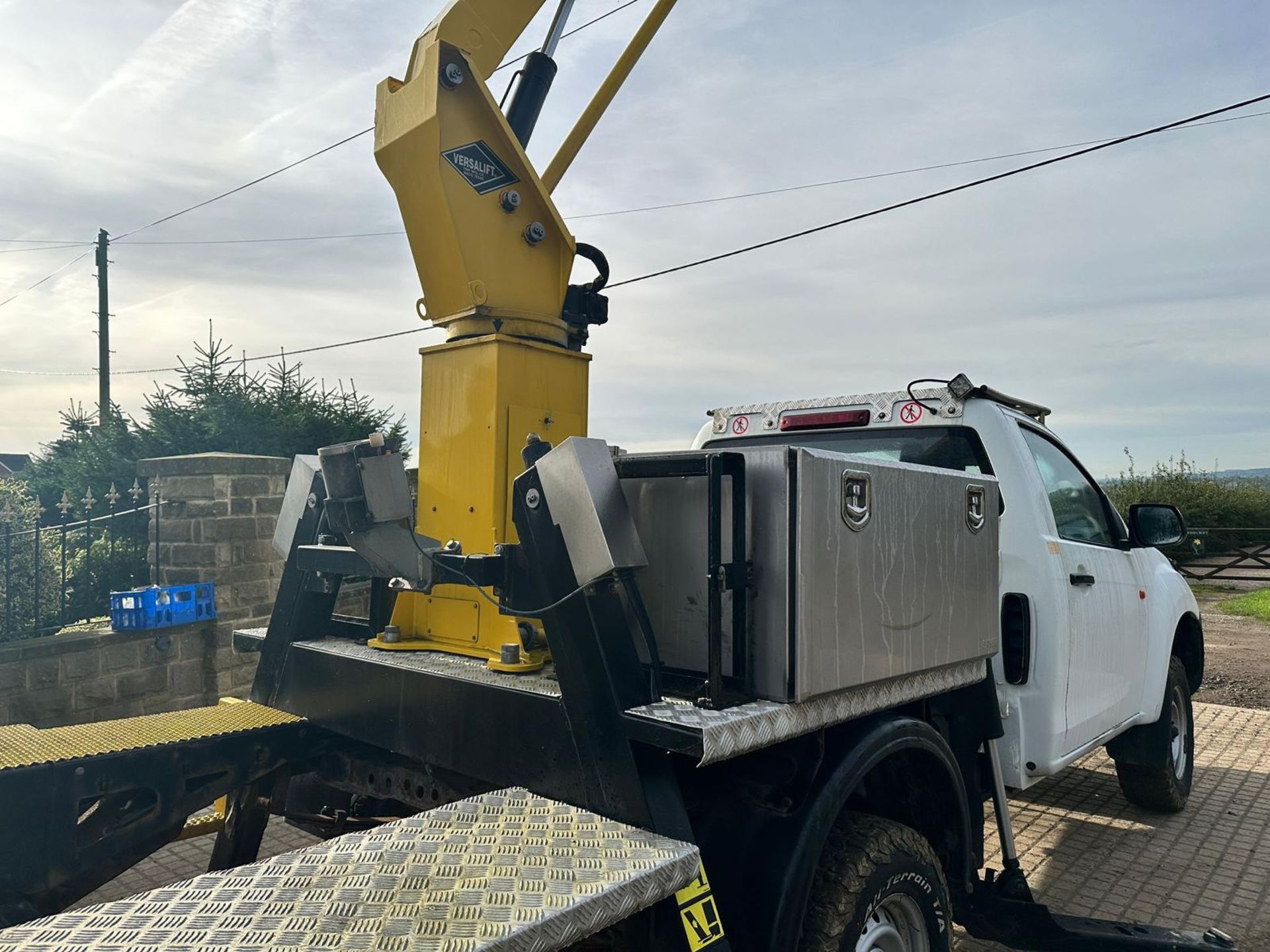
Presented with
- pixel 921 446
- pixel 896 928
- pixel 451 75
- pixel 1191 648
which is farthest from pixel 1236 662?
pixel 451 75

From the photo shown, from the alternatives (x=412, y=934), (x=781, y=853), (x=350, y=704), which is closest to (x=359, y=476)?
(x=350, y=704)

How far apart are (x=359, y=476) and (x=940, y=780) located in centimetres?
206

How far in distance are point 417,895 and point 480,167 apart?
93.4 inches

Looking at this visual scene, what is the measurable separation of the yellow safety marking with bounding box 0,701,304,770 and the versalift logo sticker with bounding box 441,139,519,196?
1.97 meters

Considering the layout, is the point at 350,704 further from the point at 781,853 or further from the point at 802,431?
the point at 802,431

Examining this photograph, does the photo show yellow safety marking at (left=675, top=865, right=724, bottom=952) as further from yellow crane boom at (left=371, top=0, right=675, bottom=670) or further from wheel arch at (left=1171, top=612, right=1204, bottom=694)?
wheel arch at (left=1171, top=612, right=1204, bottom=694)

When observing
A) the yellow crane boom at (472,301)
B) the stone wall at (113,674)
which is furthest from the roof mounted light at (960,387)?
the stone wall at (113,674)

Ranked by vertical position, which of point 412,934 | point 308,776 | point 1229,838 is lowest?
point 1229,838

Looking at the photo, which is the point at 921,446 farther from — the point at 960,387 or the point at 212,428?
the point at 212,428

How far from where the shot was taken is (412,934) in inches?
61.8

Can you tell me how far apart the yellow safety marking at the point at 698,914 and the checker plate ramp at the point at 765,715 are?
0.29 metres

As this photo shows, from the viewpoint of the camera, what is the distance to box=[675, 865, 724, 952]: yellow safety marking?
1.97 m

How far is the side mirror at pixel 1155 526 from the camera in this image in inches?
186

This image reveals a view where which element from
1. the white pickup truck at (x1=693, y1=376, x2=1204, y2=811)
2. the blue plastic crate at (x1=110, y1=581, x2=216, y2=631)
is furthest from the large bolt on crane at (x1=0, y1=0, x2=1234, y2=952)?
the blue plastic crate at (x1=110, y1=581, x2=216, y2=631)
